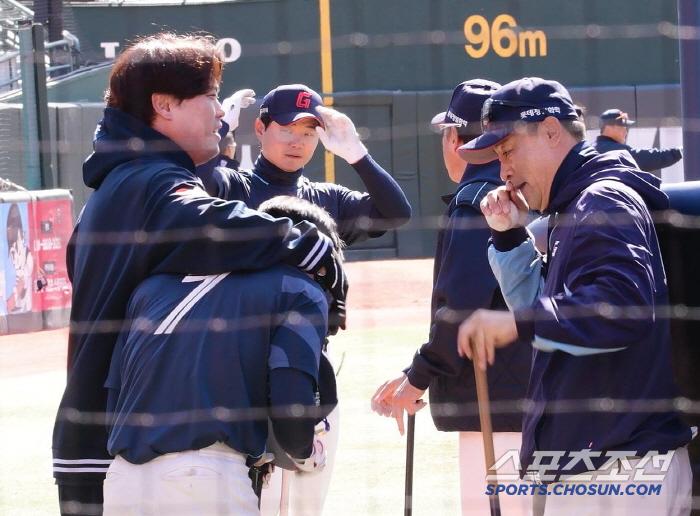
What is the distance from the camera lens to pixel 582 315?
1865mm

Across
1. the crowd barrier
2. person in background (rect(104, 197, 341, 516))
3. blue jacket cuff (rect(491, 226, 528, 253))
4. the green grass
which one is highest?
blue jacket cuff (rect(491, 226, 528, 253))

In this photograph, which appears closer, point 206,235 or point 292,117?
point 206,235

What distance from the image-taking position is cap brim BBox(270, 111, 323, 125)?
317cm

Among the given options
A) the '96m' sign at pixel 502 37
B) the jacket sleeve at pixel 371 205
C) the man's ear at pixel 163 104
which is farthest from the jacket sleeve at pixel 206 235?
the '96m' sign at pixel 502 37

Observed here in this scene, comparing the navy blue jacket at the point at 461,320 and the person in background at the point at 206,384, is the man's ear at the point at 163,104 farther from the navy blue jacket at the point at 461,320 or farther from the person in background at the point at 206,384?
the navy blue jacket at the point at 461,320

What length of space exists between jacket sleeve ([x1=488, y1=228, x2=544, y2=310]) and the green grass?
1.79 m

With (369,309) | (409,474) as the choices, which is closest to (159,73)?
(409,474)

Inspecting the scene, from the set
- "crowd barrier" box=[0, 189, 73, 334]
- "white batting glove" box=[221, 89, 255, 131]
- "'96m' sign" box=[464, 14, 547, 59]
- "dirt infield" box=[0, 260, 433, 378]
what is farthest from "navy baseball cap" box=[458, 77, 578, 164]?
"'96m' sign" box=[464, 14, 547, 59]

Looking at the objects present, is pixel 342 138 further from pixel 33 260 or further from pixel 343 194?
pixel 33 260

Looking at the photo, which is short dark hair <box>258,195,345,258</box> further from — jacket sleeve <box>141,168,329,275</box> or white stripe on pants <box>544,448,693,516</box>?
white stripe on pants <box>544,448,693,516</box>

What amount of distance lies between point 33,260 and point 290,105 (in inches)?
250

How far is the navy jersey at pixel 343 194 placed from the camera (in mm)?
3143

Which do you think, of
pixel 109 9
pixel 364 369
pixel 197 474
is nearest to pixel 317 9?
pixel 109 9

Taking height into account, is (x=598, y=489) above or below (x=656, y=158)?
below
